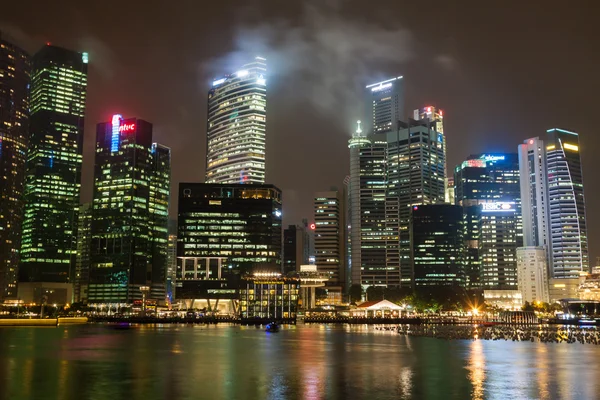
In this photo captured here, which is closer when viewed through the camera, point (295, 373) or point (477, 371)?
point (295, 373)

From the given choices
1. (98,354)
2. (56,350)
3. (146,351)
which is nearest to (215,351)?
(146,351)

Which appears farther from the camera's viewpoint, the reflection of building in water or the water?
the reflection of building in water

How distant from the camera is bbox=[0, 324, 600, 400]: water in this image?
45516 millimetres

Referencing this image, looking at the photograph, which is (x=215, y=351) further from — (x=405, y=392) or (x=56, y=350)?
(x=405, y=392)

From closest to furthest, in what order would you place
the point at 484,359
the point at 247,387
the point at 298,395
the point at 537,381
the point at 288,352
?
the point at 298,395
the point at 247,387
the point at 537,381
the point at 484,359
the point at 288,352

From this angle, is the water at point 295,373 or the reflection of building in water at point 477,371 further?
the reflection of building in water at point 477,371

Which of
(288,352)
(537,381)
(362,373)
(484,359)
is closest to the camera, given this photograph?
(537,381)

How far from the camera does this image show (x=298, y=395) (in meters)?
44.3

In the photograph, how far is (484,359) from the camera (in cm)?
7350

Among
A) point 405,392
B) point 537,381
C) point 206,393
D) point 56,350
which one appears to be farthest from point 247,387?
point 56,350

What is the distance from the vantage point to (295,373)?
5772 centimetres

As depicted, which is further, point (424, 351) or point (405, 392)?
point (424, 351)

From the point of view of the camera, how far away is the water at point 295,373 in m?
Result: 45.5

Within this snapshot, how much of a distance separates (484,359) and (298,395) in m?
37.2
